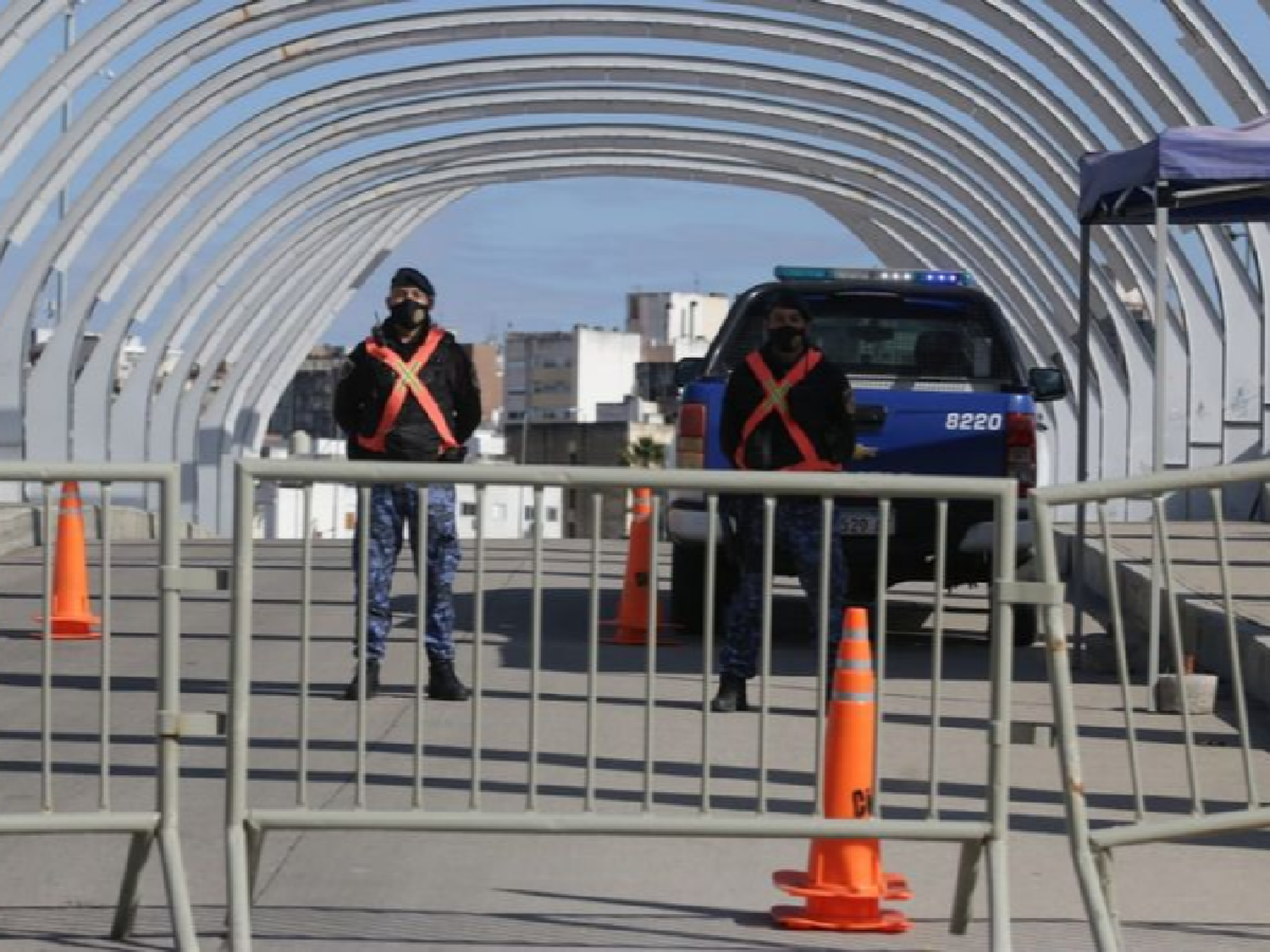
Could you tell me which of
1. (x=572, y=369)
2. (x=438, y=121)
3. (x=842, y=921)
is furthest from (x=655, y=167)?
(x=572, y=369)

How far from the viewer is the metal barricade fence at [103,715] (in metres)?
6.94

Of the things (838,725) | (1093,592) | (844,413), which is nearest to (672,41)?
(1093,592)

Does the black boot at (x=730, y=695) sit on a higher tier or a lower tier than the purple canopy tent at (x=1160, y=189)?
lower

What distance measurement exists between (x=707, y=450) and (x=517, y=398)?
482 ft

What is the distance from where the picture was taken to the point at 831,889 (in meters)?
7.29

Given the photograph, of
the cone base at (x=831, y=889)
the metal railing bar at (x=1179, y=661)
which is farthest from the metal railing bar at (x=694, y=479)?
the cone base at (x=831, y=889)

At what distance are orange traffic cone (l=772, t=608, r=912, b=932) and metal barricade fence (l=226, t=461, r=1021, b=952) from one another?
50 mm

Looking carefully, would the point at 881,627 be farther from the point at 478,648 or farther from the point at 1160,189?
the point at 1160,189

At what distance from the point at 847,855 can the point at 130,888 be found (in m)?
1.94

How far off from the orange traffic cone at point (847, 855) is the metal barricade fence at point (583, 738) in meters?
0.05

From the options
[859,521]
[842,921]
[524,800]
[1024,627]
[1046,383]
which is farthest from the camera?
[1046,383]

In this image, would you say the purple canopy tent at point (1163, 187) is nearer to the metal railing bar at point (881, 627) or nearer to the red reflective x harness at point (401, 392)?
the red reflective x harness at point (401, 392)

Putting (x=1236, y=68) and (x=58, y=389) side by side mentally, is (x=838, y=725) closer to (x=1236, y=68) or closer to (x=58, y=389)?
(x=1236, y=68)

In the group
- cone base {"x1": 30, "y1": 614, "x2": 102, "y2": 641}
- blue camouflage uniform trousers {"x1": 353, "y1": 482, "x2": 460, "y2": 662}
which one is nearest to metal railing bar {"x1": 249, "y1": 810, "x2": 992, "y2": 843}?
blue camouflage uniform trousers {"x1": 353, "y1": 482, "x2": 460, "y2": 662}
